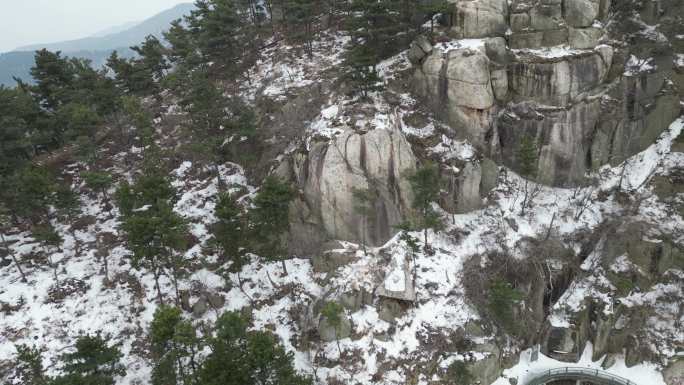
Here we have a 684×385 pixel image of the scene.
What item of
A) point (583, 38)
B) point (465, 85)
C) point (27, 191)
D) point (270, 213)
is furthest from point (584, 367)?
→ point (27, 191)

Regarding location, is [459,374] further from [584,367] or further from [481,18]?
[481,18]

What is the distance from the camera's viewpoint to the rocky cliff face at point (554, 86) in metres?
37.2

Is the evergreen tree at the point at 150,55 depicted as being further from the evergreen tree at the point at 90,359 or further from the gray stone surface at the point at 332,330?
the gray stone surface at the point at 332,330

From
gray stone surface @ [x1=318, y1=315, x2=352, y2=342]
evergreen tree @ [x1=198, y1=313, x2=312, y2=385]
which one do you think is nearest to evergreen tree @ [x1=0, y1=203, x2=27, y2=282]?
evergreen tree @ [x1=198, y1=313, x2=312, y2=385]

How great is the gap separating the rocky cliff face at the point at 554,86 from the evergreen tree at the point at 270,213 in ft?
66.3

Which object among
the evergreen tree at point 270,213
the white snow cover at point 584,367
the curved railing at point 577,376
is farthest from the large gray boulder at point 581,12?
the evergreen tree at point 270,213

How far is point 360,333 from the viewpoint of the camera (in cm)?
2952

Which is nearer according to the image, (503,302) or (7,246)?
(503,302)

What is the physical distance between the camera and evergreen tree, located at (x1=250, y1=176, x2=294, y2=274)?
1086 inches

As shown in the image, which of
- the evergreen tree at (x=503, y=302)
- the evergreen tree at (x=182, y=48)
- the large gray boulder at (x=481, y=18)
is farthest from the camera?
the evergreen tree at (x=182, y=48)

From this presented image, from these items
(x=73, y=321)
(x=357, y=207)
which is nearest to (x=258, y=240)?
(x=357, y=207)

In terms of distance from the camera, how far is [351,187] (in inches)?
1302

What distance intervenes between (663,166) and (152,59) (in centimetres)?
5870

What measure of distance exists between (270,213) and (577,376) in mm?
27217
